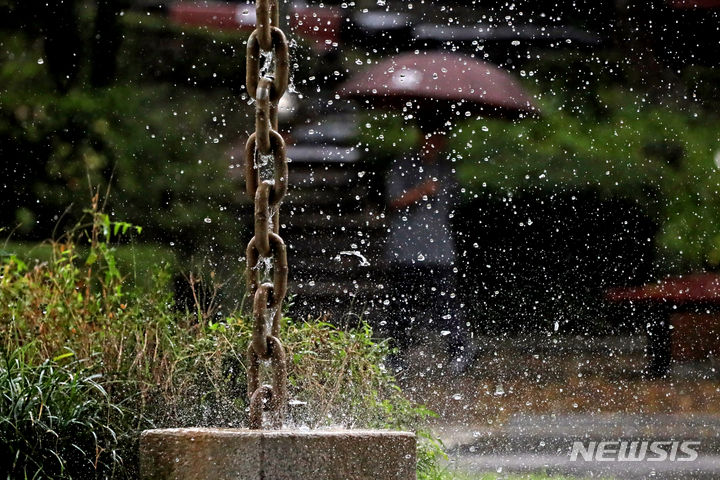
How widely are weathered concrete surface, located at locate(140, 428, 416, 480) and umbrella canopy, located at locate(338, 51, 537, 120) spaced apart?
421cm

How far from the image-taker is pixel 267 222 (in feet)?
4.32

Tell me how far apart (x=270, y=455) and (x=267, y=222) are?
307 millimetres

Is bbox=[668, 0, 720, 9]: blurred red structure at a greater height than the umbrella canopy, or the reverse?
bbox=[668, 0, 720, 9]: blurred red structure

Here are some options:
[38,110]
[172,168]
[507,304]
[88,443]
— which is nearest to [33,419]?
[88,443]

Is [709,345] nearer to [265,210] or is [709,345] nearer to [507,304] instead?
[507,304]

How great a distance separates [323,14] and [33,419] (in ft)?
11.8

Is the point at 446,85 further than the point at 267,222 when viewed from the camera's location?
Yes

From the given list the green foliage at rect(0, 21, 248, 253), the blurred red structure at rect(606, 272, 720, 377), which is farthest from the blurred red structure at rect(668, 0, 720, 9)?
the green foliage at rect(0, 21, 248, 253)

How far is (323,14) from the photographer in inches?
207

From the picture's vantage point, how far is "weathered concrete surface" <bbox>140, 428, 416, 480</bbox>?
48.5 inches

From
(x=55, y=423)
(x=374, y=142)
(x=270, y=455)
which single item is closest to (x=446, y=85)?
(x=374, y=142)

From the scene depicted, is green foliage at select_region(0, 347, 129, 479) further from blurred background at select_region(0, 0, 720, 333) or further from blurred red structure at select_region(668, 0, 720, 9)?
blurred red structure at select_region(668, 0, 720, 9)

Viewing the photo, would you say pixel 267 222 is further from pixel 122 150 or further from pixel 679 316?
pixel 679 316

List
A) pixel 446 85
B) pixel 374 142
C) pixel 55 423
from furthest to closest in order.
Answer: pixel 446 85 → pixel 374 142 → pixel 55 423
